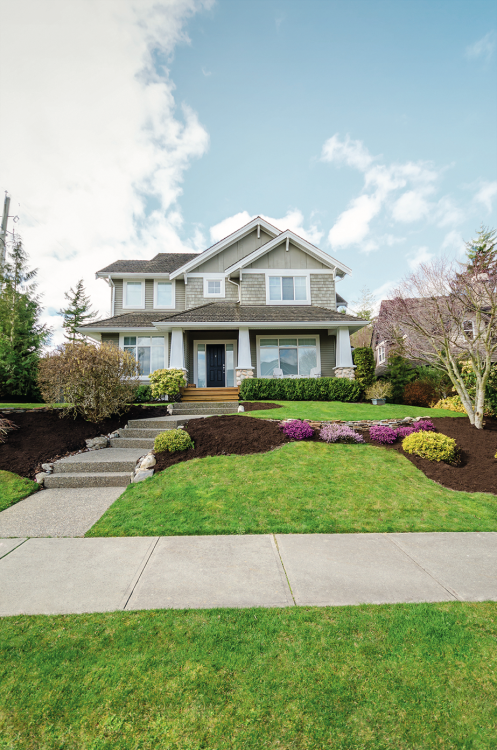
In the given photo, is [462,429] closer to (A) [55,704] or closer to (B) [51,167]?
(A) [55,704]

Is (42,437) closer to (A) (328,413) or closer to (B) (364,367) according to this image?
(A) (328,413)

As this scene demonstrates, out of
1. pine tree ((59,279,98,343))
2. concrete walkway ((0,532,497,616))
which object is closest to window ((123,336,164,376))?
concrete walkway ((0,532,497,616))

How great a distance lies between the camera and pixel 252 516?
505 centimetres

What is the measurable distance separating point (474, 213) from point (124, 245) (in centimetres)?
2099

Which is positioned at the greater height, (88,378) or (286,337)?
(286,337)

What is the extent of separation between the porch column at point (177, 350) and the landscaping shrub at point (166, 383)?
1.21 meters

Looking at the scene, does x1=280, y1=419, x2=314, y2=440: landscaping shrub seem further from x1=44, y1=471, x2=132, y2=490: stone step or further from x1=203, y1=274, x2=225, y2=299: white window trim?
x1=203, y1=274, x2=225, y2=299: white window trim

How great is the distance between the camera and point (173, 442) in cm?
752

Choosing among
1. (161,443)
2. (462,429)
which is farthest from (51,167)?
(462,429)

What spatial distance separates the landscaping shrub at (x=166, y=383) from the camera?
45.6 feet

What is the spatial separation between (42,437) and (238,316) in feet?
32.6

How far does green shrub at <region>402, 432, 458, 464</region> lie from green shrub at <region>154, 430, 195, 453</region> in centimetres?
513

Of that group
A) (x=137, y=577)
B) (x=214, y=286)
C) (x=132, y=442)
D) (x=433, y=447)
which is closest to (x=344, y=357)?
(x=214, y=286)

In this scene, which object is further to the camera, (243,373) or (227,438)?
(243,373)
